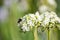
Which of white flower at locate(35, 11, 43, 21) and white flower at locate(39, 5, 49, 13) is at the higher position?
white flower at locate(39, 5, 49, 13)

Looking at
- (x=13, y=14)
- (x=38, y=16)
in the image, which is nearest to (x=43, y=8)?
(x=38, y=16)

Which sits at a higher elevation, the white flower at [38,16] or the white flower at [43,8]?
the white flower at [43,8]

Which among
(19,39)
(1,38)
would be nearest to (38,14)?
(19,39)

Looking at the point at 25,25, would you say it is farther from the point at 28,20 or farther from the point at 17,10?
the point at 17,10

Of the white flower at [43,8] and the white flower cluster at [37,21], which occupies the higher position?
the white flower at [43,8]

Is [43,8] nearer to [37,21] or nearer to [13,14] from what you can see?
[37,21]
